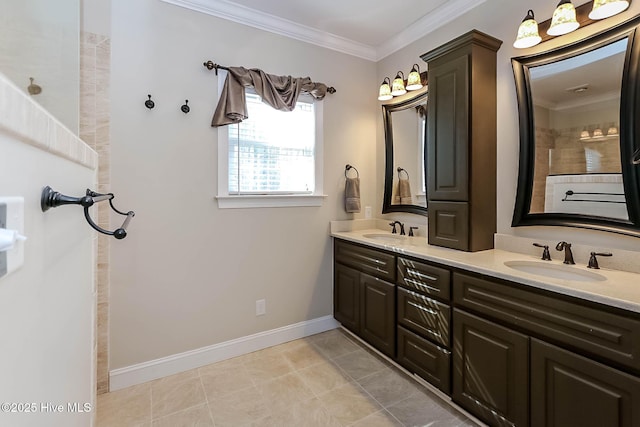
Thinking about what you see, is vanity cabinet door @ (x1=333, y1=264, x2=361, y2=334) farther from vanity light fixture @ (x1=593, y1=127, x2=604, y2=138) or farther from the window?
vanity light fixture @ (x1=593, y1=127, x2=604, y2=138)

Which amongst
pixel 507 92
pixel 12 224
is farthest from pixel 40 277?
pixel 507 92

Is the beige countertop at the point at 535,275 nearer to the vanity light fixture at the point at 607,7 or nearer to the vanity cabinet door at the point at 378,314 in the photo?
the vanity cabinet door at the point at 378,314

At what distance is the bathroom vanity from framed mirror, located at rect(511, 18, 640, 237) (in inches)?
12.6

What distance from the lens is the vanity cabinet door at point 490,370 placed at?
58.5 inches

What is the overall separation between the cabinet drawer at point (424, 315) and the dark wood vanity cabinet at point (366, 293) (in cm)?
9

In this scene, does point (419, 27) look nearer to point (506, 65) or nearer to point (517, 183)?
point (506, 65)

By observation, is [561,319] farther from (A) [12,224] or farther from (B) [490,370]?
(A) [12,224]

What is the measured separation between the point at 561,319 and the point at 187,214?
227 centimetres

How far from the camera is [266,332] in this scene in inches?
104

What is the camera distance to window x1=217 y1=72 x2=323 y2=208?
2.46 meters

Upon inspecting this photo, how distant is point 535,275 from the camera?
1516mm

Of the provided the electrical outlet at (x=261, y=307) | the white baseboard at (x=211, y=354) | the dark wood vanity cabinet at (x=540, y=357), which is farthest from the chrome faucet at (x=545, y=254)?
the electrical outlet at (x=261, y=307)

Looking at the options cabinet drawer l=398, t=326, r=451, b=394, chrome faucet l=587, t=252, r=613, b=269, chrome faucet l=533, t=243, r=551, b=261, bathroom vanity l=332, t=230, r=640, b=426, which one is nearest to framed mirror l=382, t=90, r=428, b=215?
bathroom vanity l=332, t=230, r=640, b=426

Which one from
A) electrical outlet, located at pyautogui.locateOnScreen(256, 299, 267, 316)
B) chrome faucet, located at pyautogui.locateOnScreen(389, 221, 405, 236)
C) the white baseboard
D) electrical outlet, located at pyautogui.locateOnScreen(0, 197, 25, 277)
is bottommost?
the white baseboard
